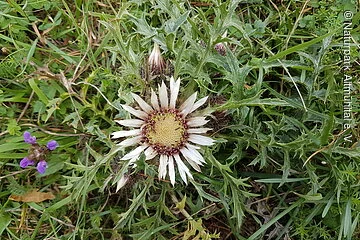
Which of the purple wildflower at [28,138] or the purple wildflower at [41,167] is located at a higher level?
the purple wildflower at [28,138]

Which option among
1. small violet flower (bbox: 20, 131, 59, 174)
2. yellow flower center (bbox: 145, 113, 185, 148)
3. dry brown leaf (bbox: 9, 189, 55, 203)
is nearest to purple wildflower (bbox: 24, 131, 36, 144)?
small violet flower (bbox: 20, 131, 59, 174)

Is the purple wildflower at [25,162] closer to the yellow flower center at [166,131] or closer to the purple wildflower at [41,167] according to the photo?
the purple wildflower at [41,167]

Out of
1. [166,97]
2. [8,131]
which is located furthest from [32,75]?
[166,97]

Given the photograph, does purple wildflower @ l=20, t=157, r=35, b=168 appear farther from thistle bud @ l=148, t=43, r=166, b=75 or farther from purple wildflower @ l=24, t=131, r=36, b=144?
thistle bud @ l=148, t=43, r=166, b=75

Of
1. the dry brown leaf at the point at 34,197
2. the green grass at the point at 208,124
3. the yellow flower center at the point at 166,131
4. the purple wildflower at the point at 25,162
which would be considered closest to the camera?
the yellow flower center at the point at 166,131

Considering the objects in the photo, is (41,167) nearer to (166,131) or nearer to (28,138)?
(28,138)

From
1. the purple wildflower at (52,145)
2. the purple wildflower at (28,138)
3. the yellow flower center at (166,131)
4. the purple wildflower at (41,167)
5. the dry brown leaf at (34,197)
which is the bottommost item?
the dry brown leaf at (34,197)

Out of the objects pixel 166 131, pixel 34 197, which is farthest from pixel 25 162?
pixel 166 131

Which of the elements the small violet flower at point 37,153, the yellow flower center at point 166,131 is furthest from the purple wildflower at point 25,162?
the yellow flower center at point 166,131

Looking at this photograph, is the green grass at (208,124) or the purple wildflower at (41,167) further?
the purple wildflower at (41,167)

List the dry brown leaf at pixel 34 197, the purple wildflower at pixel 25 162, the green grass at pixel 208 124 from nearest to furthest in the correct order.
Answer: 1. the green grass at pixel 208 124
2. the purple wildflower at pixel 25 162
3. the dry brown leaf at pixel 34 197
